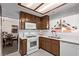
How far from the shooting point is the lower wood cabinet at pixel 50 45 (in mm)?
1087

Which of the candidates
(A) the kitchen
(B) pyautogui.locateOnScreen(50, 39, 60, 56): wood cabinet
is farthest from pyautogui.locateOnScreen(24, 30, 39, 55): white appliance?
(B) pyautogui.locateOnScreen(50, 39, 60, 56): wood cabinet

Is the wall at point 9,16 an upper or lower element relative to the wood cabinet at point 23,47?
upper

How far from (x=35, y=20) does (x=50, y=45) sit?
1.42 feet

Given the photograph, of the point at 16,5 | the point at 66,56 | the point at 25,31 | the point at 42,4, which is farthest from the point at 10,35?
the point at 66,56

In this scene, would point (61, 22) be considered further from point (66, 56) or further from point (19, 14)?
point (19, 14)

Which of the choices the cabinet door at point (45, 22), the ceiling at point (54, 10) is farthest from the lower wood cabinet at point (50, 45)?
the ceiling at point (54, 10)

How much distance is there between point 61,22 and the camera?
1080 millimetres

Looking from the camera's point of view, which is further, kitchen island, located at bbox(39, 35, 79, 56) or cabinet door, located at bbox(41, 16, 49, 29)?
cabinet door, located at bbox(41, 16, 49, 29)

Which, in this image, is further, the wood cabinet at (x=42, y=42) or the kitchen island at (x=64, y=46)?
the wood cabinet at (x=42, y=42)

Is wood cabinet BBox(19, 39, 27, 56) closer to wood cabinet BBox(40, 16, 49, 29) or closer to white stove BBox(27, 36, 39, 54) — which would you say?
white stove BBox(27, 36, 39, 54)

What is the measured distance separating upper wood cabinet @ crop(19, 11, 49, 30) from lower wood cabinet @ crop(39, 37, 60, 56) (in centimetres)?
19

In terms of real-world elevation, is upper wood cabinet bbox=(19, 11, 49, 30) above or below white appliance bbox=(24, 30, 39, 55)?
above

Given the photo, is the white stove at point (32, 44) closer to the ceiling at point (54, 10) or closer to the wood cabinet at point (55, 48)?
the wood cabinet at point (55, 48)

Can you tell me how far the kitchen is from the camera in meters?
1.04
